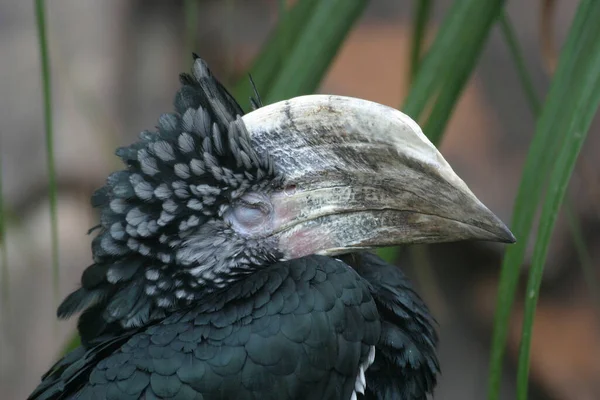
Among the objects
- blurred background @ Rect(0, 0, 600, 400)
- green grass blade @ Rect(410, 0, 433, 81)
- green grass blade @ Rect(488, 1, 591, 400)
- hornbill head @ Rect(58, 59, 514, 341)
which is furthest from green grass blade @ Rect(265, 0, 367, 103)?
blurred background @ Rect(0, 0, 600, 400)

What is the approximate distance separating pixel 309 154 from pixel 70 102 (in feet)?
6.92

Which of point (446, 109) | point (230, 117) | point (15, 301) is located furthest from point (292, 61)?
point (15, 301)

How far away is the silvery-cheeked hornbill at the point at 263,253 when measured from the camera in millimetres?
1033

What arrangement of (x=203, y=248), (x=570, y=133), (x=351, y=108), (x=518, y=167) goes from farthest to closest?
(x=518, y=167)
(x=203, y=248)
(x=351, y=108)
(x=570, y=133)

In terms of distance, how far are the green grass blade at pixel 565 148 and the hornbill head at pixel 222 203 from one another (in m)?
0.20

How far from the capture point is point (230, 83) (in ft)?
9.98

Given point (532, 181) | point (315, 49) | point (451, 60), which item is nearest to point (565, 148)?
point (532, 181)

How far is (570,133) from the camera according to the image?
0.96 metres

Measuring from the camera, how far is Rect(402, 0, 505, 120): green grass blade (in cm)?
117

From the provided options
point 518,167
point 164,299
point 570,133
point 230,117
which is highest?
point 230,117

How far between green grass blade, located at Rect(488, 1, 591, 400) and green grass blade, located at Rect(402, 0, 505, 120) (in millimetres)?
147

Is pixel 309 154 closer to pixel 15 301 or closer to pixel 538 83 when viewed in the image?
pixel 538 83

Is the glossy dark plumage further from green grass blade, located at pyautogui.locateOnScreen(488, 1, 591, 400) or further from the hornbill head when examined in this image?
green grass blade, located at pyautogui.locateOnScreen(488, 1, 591, 400)

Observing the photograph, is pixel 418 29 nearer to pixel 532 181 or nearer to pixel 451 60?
pixel 451 60
